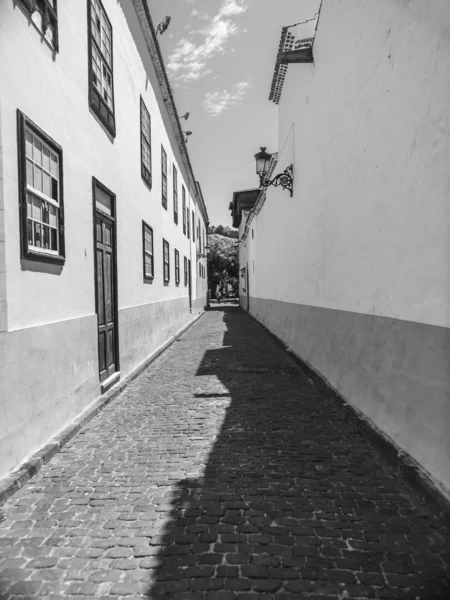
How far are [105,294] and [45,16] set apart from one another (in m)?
3.48

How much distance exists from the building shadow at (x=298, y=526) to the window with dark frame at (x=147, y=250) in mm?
5198

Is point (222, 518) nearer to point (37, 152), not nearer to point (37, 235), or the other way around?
point (37, 235)

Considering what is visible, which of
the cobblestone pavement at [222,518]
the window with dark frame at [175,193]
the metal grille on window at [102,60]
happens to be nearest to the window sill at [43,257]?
the cobblestone pavement at [222,518]

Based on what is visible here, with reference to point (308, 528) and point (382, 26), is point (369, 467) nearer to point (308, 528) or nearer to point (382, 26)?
point (308, 528)

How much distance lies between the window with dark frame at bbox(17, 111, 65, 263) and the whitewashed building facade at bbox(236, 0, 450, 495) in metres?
3.38

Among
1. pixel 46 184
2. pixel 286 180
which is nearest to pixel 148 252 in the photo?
pixel 286 180

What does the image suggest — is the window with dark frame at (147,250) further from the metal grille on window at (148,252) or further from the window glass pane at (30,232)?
the window glass pane at (30,232)

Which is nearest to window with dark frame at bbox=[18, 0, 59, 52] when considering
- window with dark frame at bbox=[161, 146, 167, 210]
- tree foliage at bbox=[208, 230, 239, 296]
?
window with dark frame at bbox=[161, 146, 167, 210]

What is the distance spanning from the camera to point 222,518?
107 inches

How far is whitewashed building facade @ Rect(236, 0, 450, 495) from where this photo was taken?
2.91 m

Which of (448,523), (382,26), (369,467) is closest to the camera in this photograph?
(448,523)

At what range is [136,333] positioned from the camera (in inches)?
306

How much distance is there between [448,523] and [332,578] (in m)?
0.96

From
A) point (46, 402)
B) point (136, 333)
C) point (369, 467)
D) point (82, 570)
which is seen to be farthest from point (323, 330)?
point (82, 570)
